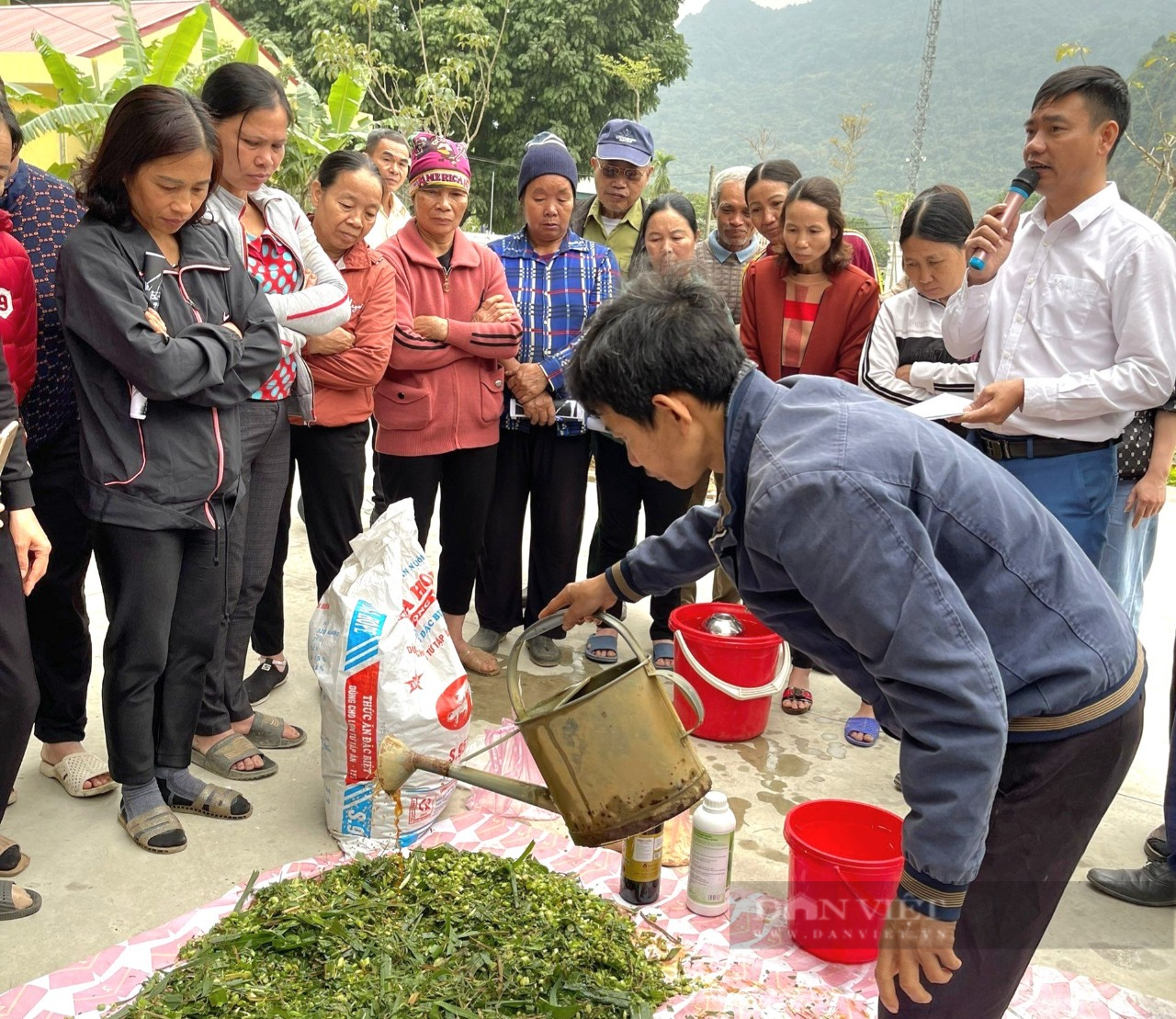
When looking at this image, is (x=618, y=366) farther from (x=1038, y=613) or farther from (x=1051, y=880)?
(x=1051, y=880)

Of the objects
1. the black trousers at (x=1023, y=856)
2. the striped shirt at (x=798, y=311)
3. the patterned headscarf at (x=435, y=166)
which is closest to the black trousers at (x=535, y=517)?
the striped shirt at (x=798, y=311)

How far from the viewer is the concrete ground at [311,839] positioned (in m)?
2.20

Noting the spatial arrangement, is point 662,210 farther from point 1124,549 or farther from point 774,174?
point 1124,549

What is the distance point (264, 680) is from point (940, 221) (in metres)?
2.65

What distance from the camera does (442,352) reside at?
3295mm

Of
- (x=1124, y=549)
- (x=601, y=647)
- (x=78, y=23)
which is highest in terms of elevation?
(x=78, y=23)

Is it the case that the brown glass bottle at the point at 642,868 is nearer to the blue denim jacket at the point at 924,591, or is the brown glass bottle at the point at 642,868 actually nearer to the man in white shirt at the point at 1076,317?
the blue denim jacket at the point at 924,591

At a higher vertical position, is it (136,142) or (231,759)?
(136,142)

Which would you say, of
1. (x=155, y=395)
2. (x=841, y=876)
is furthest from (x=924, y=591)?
(x=155, y=395)

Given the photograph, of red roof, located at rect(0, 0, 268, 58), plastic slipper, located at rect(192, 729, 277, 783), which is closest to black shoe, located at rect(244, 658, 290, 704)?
plastic slipper, located at rect(192, 729, 277, 783)

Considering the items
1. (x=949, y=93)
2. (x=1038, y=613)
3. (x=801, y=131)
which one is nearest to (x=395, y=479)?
(x=1038, y=613)

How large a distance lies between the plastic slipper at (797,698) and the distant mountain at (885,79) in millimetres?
51464

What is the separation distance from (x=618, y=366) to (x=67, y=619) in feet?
6.05

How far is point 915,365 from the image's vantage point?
3.09 meters
